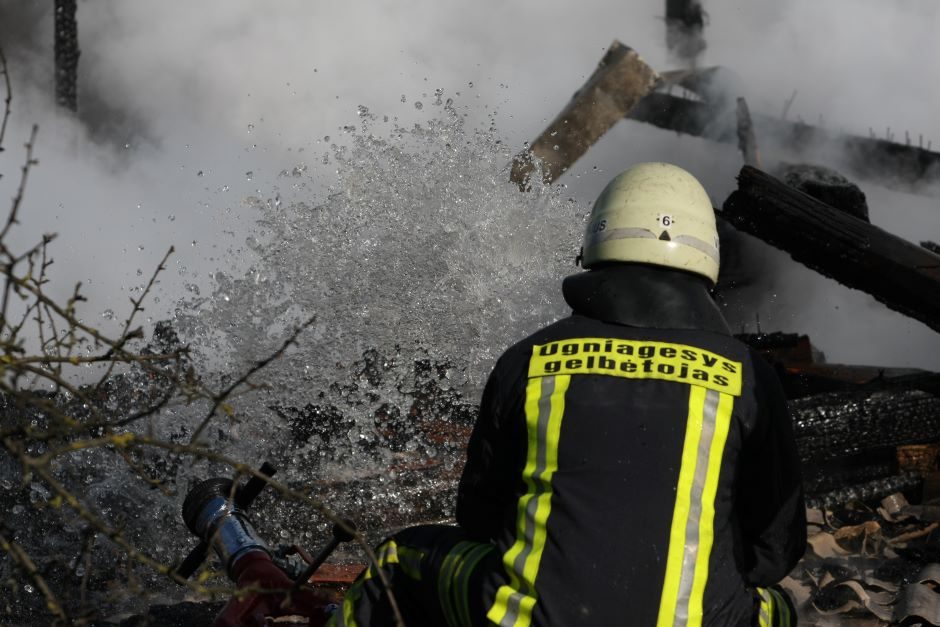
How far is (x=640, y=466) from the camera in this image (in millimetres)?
2775

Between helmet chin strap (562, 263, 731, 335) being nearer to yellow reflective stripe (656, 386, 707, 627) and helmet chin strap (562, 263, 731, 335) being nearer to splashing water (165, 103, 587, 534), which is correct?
yellow reflective stripe (656, 386, 707, 627)

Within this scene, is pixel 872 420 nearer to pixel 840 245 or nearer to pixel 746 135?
pixel 840 245

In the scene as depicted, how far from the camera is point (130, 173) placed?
10.2m

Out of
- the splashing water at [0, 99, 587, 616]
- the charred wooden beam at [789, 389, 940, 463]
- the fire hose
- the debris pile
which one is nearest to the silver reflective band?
the fire hose

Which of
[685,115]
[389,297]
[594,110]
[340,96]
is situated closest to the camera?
[389,297]

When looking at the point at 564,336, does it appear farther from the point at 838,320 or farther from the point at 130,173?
the point at 130,173

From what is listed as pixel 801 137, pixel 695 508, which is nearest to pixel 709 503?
pixel 695 508

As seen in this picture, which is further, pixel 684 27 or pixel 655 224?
pixel 684 27

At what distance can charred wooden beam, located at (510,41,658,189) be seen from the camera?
23.0 feet

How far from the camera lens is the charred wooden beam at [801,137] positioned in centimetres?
957

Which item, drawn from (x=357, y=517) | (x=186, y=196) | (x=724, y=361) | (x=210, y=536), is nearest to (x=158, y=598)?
(x=357, y=517)

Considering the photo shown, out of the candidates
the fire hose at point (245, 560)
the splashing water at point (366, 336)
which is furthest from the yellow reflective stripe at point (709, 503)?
the splashing water at point (366, 336)

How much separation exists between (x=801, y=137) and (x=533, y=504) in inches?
310

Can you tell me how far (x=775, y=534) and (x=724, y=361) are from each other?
0.50 meters
